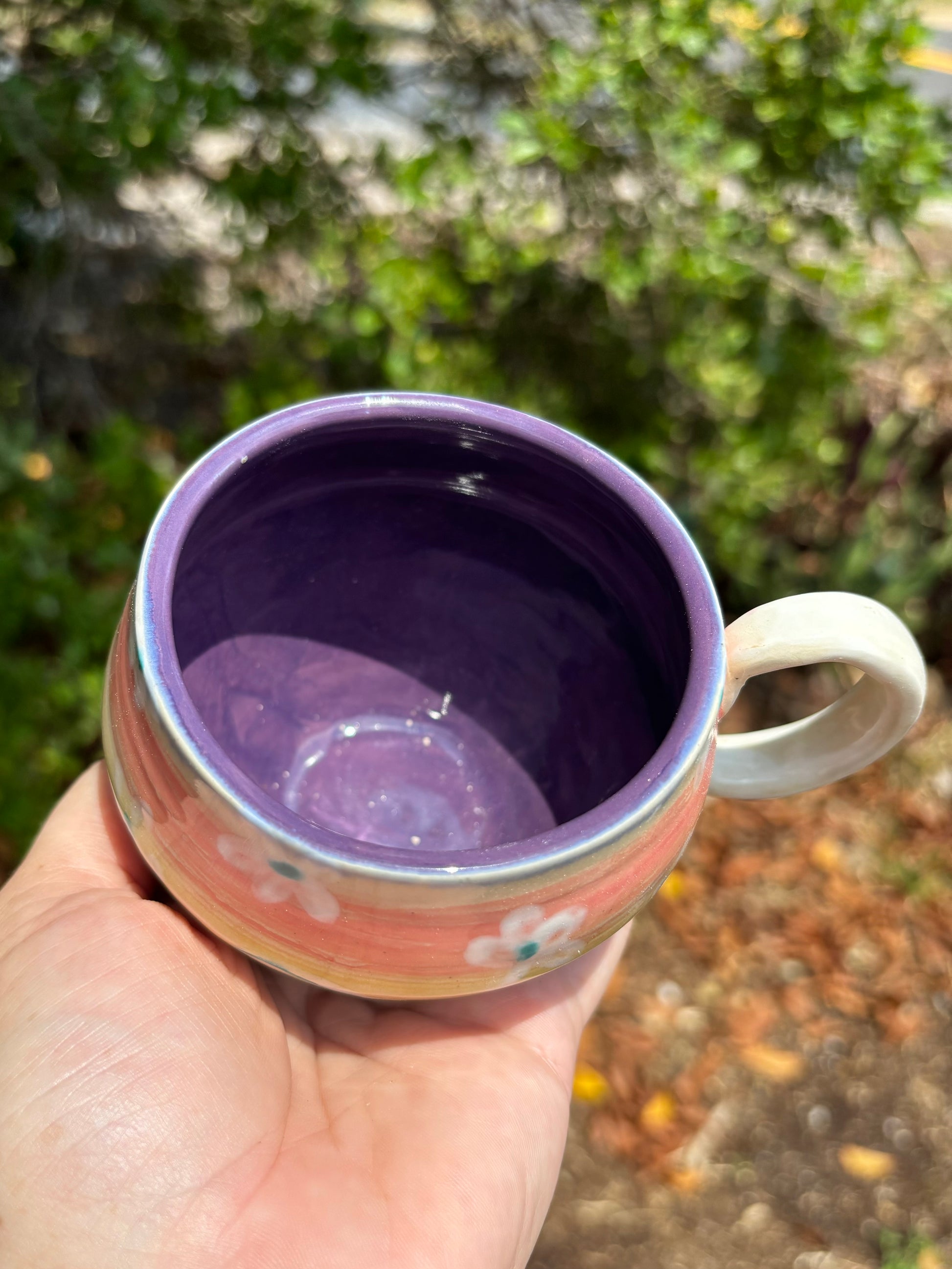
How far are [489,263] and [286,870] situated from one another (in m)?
1.59

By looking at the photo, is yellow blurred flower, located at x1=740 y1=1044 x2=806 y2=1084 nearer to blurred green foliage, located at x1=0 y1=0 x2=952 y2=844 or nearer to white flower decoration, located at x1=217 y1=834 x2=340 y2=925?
blurred green foliage, located at x1=0 y1=0 x2=952 y2=844

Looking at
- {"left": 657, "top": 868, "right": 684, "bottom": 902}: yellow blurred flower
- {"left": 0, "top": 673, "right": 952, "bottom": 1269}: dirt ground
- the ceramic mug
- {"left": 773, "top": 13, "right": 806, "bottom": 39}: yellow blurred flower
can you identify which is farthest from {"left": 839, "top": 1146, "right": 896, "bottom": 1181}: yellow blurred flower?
{"left": 773, "top": 13, "right": 806, "bottom": 39}: yellow blurred flower

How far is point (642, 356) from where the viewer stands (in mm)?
2461

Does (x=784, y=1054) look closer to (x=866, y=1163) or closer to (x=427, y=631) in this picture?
(x=866, y=1163)

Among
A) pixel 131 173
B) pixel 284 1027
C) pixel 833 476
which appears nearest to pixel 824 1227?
pixel 284 1027

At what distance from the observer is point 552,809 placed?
1.56 m

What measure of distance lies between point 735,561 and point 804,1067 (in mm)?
1104

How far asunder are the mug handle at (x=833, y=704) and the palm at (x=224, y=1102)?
1.38 feet

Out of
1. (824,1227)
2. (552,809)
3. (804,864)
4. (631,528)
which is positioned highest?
(631,528)

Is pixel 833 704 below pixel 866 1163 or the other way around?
the other way around

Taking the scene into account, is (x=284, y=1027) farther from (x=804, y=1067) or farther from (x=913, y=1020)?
(x=913, y=1020)

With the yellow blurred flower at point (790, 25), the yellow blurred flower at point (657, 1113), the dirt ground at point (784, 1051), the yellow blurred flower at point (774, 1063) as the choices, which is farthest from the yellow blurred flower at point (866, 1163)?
the yellow blurred flower at point (790, 25)

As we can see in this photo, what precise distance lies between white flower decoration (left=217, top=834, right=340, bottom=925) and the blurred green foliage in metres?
1.24

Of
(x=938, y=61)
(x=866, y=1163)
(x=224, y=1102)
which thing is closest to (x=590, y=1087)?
(x=866, y=1163)
